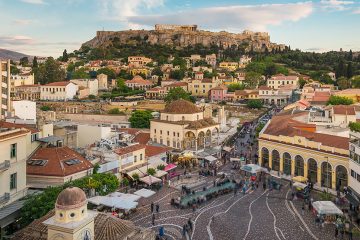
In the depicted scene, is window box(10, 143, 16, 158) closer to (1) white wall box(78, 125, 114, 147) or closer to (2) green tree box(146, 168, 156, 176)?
(2) green tree box(146, 168, 156, 176)

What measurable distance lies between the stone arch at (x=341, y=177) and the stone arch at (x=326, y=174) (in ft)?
2.07

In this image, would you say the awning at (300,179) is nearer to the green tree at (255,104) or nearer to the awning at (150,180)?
the awning at (150,180)

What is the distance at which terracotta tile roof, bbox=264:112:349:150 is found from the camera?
30.8 metres

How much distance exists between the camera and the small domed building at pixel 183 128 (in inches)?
1747

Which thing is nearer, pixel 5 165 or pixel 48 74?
pixel 5 165

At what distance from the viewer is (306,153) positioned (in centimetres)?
3231

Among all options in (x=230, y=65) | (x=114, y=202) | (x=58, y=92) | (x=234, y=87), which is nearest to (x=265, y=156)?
(x=114, y=202)

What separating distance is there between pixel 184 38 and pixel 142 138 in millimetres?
125910

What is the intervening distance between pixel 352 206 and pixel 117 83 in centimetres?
7852

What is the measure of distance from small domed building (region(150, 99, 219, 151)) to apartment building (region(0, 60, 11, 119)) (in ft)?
50.1

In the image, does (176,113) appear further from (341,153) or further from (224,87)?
(224,87)

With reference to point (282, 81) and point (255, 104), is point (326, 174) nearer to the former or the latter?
point (255, 104)

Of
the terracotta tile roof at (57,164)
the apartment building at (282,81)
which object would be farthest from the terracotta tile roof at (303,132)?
the apartment building at (282,81)

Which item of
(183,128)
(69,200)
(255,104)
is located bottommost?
(183,128)
